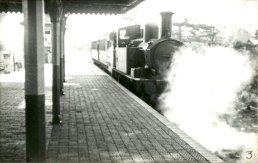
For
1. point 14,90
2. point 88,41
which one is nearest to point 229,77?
point 14,90

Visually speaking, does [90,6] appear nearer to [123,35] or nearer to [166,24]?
[166,24]

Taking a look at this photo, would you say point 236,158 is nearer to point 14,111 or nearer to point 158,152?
point 158,152

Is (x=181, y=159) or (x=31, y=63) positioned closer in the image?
(x=31, y=63)

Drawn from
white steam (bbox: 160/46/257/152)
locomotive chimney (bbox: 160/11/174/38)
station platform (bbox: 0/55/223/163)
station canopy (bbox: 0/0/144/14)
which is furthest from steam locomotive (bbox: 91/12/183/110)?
station canopy (bbox: 0/0/144/14)

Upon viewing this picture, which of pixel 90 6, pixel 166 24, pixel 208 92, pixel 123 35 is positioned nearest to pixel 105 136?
pixel 90 6

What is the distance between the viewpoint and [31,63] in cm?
481

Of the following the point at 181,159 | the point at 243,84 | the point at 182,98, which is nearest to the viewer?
the point at 181,159

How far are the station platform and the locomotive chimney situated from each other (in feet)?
9.49

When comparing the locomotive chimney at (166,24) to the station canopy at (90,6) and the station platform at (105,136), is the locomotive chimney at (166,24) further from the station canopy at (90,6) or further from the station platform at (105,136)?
the station platform at (105,136)

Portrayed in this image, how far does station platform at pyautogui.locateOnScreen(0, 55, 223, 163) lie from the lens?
5785 millimetres

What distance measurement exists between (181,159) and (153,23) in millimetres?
9250

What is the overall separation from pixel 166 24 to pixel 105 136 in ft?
22.2

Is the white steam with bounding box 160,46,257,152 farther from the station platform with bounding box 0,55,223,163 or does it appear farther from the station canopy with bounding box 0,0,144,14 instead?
the station canopy with bounding box 0,0,144,14

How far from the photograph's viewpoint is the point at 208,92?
16.3 metres
